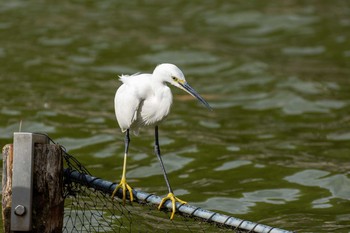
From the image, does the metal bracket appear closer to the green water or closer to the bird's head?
the bird's head

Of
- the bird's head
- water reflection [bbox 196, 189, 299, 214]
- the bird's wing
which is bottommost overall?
water reflection [bbox 196, 189, 299, 214]

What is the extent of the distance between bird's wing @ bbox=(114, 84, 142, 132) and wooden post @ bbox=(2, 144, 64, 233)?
85 cm

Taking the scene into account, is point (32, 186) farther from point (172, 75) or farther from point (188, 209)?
point (172, 75)

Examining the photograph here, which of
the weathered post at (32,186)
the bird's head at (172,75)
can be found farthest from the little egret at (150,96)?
the weathered post at (32,186)

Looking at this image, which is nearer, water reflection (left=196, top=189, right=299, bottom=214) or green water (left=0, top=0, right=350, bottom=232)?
water reflection (left=196, top=189, right=299, bottom=214)

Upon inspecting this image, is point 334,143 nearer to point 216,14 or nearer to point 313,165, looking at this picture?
point 313,165

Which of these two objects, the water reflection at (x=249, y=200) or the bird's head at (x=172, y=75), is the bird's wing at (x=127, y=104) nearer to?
the bird's head at (x=172, y=75)

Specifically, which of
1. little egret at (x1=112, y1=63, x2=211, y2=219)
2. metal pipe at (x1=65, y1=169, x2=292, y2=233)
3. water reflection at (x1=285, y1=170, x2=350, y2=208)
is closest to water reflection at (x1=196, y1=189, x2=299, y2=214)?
water reflection at (x1=285, y1=170, x2=350, y2=208)

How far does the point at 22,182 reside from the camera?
17.6 feet

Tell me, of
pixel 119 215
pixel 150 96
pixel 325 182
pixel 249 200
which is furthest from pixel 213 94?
pixel 150 96

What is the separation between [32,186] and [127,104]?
1143 mm

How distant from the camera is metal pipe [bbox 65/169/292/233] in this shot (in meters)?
5.50

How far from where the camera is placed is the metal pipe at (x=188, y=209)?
5496 mm

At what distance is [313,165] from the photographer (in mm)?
9688
